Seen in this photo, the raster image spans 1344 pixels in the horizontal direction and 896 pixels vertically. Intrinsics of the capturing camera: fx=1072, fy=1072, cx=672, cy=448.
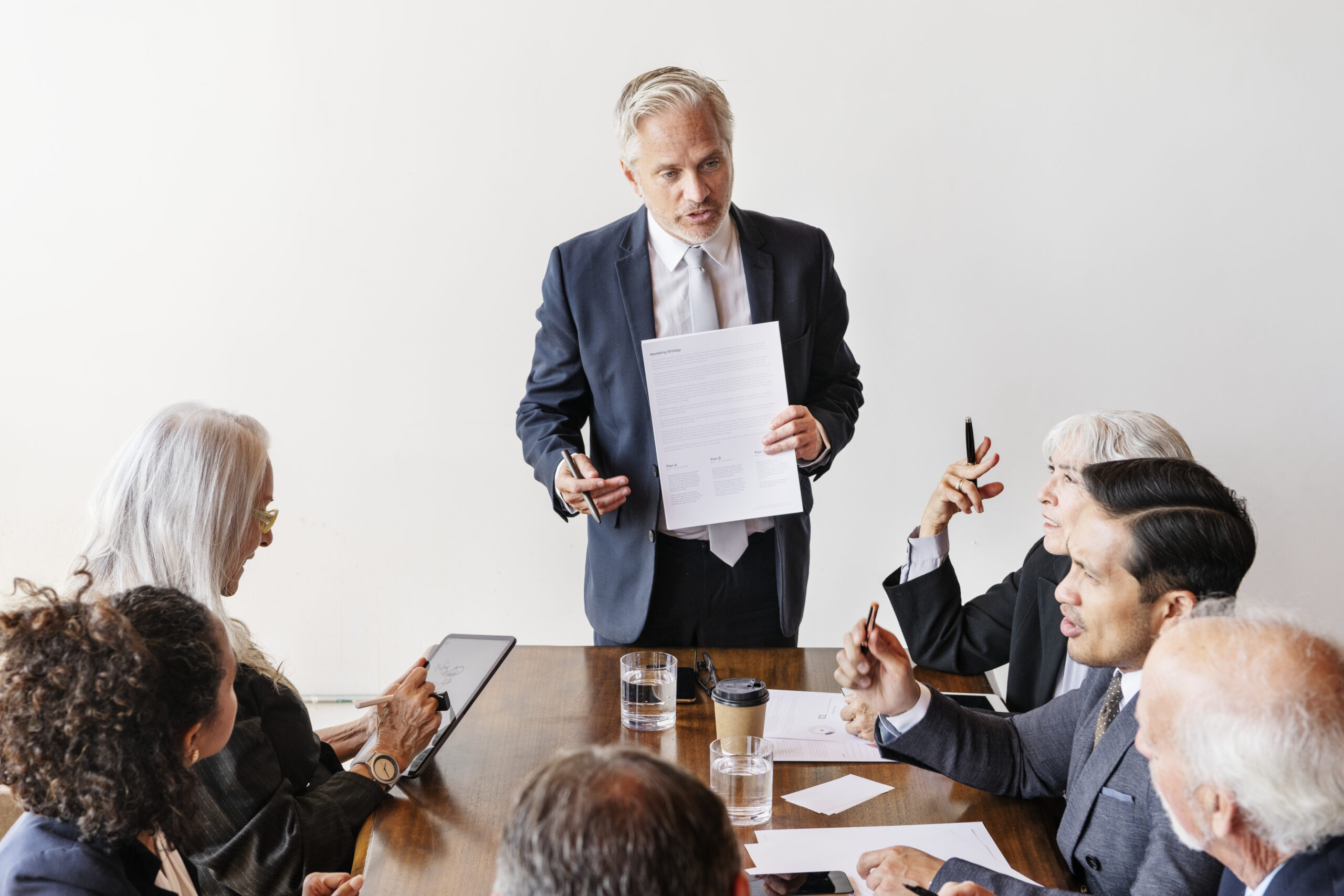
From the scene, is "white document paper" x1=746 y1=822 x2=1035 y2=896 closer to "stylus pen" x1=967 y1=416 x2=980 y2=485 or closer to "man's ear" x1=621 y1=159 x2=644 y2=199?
"stylus pen" x1=967 y1=416 x2=980 y2=485

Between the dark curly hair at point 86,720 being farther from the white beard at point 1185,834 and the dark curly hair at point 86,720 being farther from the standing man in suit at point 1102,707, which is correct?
the white beard at point 1185,834

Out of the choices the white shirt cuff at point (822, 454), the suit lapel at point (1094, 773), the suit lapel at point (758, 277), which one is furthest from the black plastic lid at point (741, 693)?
the suit lapel at point (758, 277)

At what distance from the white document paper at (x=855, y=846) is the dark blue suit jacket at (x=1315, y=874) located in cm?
33

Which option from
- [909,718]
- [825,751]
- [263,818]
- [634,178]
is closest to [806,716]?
[825,751]

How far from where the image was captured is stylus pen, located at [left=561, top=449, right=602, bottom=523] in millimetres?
2178

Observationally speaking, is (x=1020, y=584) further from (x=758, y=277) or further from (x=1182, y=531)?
(x=758, y=277)

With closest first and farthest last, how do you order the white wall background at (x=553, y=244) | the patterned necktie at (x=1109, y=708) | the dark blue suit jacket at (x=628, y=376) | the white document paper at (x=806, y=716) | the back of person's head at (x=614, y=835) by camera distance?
1. the back of person's head at (x=614, y=835)
2. the patterned necktie at (x=1109, y=708)
3. the white document paper at (x=806, y=716)
4. the dark blue suit jacket at (x=628, y=376)
5. the white wall background at (x=553, y=244)

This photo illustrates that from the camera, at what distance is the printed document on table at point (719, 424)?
7.25 feet

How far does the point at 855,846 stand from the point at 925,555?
37.4 inches

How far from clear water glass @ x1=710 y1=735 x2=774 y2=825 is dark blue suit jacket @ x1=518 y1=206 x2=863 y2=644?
823 millimetres

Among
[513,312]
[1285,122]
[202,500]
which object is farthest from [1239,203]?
[202,500]

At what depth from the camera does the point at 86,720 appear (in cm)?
113

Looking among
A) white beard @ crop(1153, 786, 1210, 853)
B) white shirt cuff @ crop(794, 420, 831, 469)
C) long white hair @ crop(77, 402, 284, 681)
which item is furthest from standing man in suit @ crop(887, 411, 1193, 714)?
long white hair @ crop(77, 402, 284, 681)

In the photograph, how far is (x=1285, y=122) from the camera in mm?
3324
